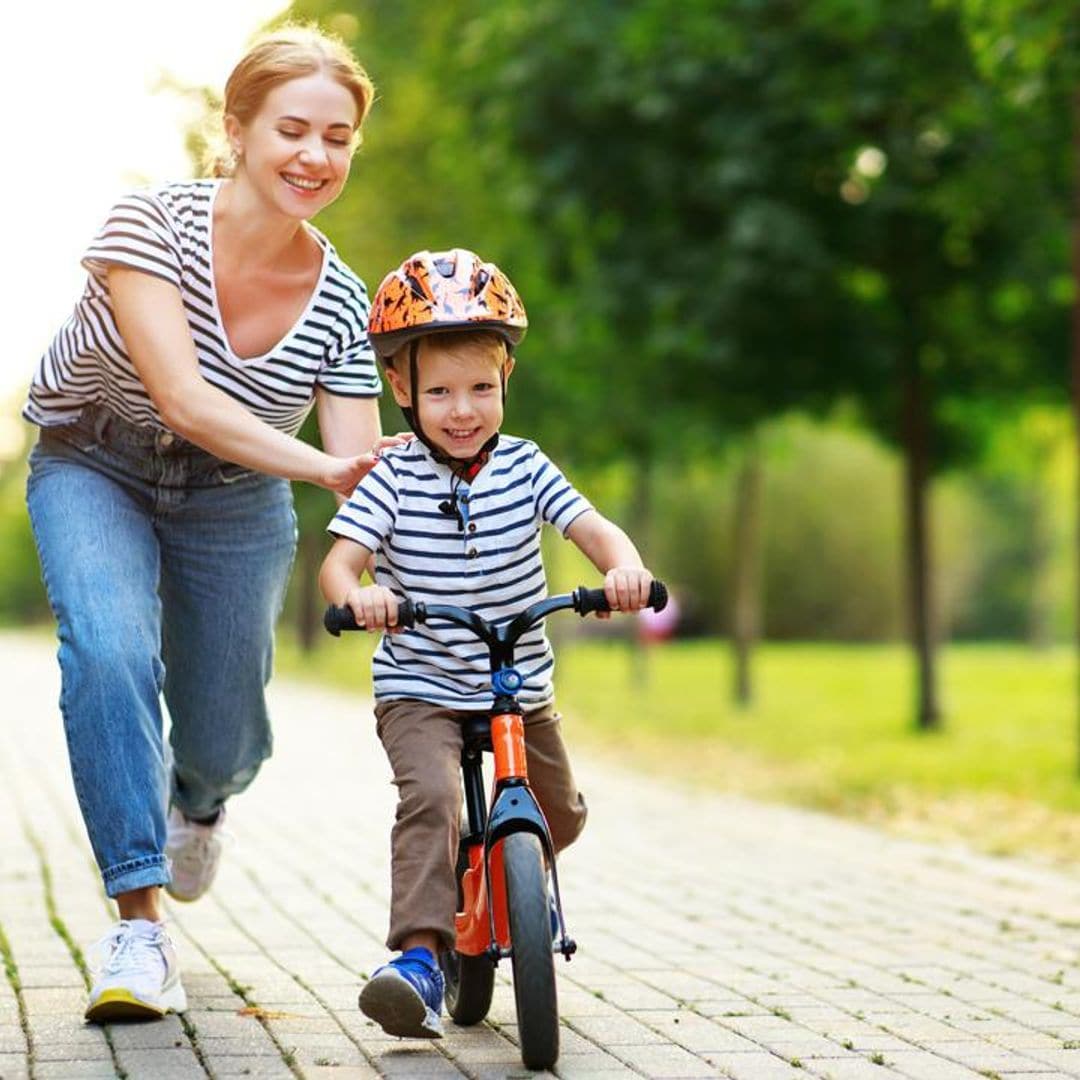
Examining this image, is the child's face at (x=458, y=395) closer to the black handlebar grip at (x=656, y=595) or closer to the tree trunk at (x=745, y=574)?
the black handlebar grip at (x=656, y=595)

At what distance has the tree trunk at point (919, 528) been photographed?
51.0 ft

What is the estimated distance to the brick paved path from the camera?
429cm

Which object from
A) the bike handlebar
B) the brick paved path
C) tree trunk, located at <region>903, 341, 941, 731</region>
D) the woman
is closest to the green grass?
tree trunk, located at <region>903, 341, 941, 731</region>

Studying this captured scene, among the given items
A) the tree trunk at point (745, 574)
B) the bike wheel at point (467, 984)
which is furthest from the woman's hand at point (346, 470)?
the tree trunk at point (745, 574)

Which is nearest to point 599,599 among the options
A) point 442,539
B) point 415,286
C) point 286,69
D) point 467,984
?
point 442,539

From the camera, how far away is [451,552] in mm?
4277

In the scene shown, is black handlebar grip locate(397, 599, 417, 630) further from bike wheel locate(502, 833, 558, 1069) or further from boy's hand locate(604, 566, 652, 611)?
bike wheel locate(502, 833, 558, 1069)

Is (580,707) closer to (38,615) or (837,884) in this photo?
(837,884)

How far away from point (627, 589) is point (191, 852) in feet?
6.74

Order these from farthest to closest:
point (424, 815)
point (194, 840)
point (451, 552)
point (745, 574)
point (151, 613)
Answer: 1. point (745, 574)
2. point (194, 840)
3. point (151, 613)
4. point (451, 552)
5. point (424, 815)

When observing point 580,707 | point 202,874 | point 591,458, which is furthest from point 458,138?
point 202,874

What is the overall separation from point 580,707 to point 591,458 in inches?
99.5

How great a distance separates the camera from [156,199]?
15.1 feet

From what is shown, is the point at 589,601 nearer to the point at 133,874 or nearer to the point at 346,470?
the point at 346,470
